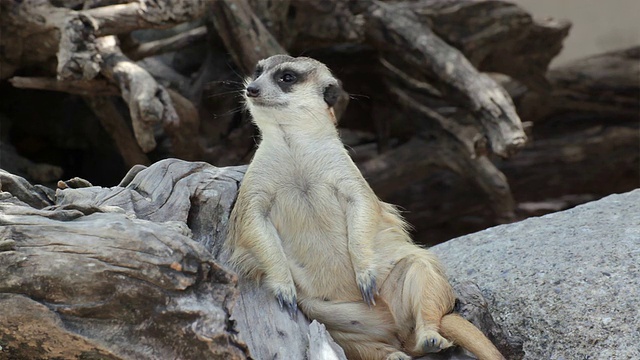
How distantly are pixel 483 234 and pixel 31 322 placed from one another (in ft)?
8.59

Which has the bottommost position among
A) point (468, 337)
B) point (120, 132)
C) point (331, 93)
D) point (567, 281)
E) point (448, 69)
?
point (120, 132)

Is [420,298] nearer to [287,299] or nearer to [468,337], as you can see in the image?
[468,337]

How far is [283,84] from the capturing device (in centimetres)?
343

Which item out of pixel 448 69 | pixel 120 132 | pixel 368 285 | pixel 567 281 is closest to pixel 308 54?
pixel 448 69

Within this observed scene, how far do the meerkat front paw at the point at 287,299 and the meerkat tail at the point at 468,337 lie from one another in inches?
19.9

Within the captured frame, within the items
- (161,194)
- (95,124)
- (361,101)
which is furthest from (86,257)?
(361,101)

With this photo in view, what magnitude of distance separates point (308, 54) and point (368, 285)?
3852 millimetres

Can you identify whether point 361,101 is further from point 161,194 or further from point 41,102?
point 161,194

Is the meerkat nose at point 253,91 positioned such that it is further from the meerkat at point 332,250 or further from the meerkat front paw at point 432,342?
the meerkat front paw at point 432,342

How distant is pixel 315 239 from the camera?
10.1 ft

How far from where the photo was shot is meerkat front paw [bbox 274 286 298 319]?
2.86 meters

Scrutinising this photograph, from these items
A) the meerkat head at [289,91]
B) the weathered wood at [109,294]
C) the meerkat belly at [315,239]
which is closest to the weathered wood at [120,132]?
the meerkat head at [289,91]

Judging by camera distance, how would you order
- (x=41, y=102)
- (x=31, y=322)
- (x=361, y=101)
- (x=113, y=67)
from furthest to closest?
(x=361, y=101), (x=41, y=102), (x=113, y=67), (x=31, y=322)

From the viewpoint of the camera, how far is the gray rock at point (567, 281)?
3.16 m
